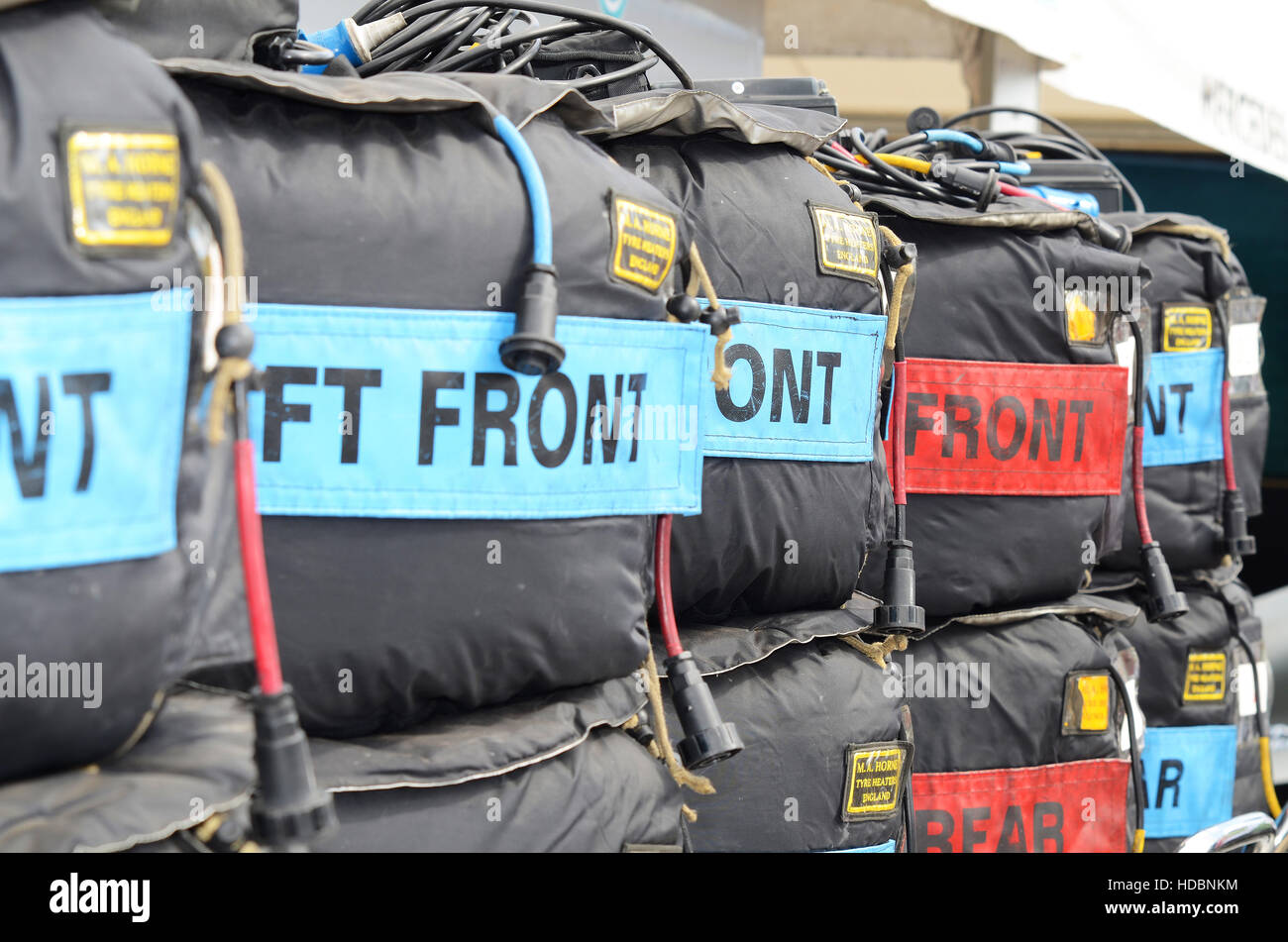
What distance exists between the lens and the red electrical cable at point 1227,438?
2.03 meters

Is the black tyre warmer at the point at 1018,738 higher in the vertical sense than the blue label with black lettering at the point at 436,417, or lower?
lower

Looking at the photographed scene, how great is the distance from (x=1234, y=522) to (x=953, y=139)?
71cm

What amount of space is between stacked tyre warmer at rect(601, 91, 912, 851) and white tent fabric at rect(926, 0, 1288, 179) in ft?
3.58

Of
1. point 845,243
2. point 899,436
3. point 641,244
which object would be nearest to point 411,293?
point 641,244

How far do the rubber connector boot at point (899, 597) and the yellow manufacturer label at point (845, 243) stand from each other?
A: 285 millimetres

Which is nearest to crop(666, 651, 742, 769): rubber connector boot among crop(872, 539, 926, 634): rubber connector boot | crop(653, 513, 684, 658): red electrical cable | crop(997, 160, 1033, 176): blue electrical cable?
crop(653, 513, 684, 658): red electrical cable

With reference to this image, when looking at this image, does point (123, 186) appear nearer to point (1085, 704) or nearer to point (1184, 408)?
point (1085, 704)

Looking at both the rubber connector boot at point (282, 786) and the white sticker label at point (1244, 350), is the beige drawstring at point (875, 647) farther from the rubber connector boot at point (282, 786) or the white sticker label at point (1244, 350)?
the white sticker label at point (1244, 350)

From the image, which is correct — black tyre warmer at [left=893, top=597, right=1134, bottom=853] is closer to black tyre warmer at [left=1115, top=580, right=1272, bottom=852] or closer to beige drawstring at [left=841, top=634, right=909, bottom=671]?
beige drawstring at [left=841, top=634, right=909, bottom=671]

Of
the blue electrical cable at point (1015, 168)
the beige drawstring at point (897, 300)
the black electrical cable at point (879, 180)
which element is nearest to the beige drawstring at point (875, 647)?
the beige drawstring at point (897, 300)

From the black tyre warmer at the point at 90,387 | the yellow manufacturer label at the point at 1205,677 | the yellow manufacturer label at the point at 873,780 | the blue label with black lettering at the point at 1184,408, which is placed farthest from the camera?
the yellow manufacturer label at the point at 1205,677

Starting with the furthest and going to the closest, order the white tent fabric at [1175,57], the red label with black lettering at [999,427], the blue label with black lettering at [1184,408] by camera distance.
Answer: the white tent fabric at [1175,57]
the blue label with black lettering at [1184,408]
the red label with black lettering at [999,427]

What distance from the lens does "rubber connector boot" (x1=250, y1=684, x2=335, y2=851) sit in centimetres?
72
